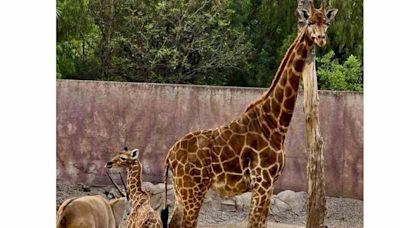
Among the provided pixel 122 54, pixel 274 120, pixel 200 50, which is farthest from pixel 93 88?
pixel 274 120

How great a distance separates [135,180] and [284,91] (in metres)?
0.88

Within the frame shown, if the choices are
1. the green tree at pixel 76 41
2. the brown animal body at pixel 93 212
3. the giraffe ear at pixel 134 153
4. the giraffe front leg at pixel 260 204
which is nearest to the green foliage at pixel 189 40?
the green tree at pixel 76 41

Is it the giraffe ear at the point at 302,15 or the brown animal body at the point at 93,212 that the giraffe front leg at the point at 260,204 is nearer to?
the brown animal body at the point at 93,212

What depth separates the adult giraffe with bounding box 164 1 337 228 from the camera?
484cm

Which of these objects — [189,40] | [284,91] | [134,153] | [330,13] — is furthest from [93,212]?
[330,13]

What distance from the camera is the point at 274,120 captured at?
4.88 metres

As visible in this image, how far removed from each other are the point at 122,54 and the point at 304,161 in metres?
1.10

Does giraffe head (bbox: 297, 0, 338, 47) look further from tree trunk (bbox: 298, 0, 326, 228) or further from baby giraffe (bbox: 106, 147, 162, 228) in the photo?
baby giraffe (bbox: 106, 147, 162, 228)

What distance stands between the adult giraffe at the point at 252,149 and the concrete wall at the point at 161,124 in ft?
0.19

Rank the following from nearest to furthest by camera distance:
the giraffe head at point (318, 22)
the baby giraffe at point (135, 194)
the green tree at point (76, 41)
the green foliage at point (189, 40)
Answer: the giraffe head at point (318, 22)
the green foliage at point (189, 40)
the baby giraffe at point (135, 194)
the green tree at point (76, 41)

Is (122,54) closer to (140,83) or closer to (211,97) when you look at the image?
(140,83)

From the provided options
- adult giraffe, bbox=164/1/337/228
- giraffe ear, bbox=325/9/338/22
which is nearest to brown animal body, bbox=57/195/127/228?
adult giraffe, bbox=164/1/337/228

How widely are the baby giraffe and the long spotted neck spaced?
689 millimetres

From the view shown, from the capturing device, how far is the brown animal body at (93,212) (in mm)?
5125
